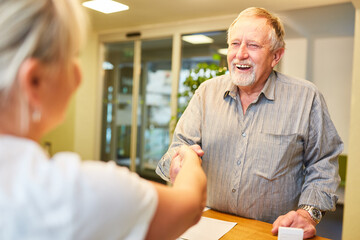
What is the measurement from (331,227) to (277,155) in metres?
3.67

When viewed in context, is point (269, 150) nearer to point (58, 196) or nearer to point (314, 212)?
point (314, 212)

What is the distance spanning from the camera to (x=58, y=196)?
1.68ft

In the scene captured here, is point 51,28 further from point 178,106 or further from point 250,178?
point 178,106

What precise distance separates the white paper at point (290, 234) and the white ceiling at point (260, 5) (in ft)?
13.4

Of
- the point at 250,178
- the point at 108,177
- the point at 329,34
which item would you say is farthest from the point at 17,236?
the point at 329,34

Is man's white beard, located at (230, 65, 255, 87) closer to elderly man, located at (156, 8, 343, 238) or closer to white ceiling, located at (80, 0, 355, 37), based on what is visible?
elderly man, located at (156, 8, 343, 238)

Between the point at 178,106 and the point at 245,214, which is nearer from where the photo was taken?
the point at 245,214

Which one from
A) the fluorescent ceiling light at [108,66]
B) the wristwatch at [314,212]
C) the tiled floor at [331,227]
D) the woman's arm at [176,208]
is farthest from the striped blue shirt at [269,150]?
the fluorescent ceiling light at [108,66]

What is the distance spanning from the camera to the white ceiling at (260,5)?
4766 millimetres

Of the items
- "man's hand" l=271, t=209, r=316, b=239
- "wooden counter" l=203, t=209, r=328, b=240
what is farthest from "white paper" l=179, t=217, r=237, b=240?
"man's hand" l=271, t=209, r=316, b=239

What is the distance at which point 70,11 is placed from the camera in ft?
1.95

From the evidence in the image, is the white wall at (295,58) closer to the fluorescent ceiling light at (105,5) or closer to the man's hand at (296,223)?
the fluorescent ceiling light at (105,5)

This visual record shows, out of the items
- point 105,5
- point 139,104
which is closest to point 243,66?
point 105,5

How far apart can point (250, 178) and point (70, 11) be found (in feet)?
4.53
